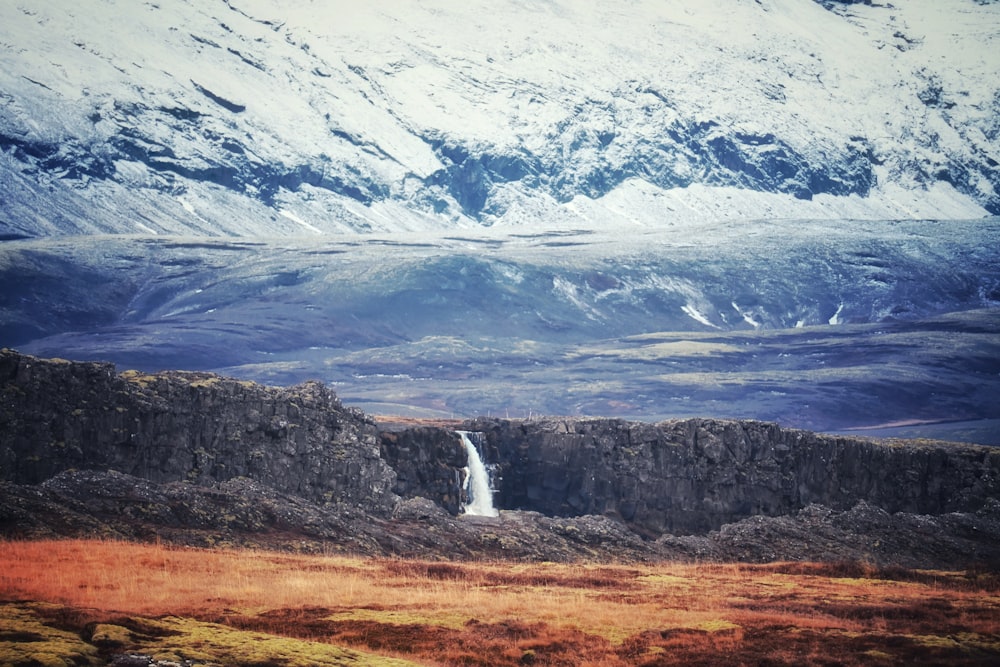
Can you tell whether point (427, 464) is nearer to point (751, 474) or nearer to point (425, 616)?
point (751, 474)

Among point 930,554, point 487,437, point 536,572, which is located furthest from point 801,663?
point 487,437

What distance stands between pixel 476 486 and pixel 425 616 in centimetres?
6096

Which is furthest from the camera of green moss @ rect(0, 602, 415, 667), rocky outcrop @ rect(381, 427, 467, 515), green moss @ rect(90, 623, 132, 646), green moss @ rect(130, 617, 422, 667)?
rocky outcrop @ rect(381, 427, 467, 515)

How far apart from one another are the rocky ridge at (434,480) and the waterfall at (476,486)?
1717 millimetres

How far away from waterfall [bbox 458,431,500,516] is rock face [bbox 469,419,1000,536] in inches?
273

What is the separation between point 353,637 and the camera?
3816cm

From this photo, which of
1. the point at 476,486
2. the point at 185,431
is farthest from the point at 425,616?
the point at 476,486

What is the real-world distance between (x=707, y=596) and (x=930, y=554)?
1334 inches

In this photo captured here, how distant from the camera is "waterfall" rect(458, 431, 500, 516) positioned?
101 m

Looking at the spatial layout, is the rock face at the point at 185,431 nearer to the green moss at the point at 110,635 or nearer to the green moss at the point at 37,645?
the green moss at the point at 37,645

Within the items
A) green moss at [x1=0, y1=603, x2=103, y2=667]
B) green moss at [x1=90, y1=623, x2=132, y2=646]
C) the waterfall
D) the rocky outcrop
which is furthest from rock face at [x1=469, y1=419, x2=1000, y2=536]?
green moss at [x1=0, y1=603, x2=103, y2=667]

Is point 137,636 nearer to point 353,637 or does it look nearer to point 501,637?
point 353,637

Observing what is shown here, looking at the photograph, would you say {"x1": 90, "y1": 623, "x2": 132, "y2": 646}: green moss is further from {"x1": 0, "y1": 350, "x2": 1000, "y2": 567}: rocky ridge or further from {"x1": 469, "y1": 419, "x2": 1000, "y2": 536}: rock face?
{"x1": 469, "y1": 419, "x2": 1000, "y2": 536}: rock face

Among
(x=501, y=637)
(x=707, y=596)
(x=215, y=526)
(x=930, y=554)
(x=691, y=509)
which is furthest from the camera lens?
(x=691, y=509)
